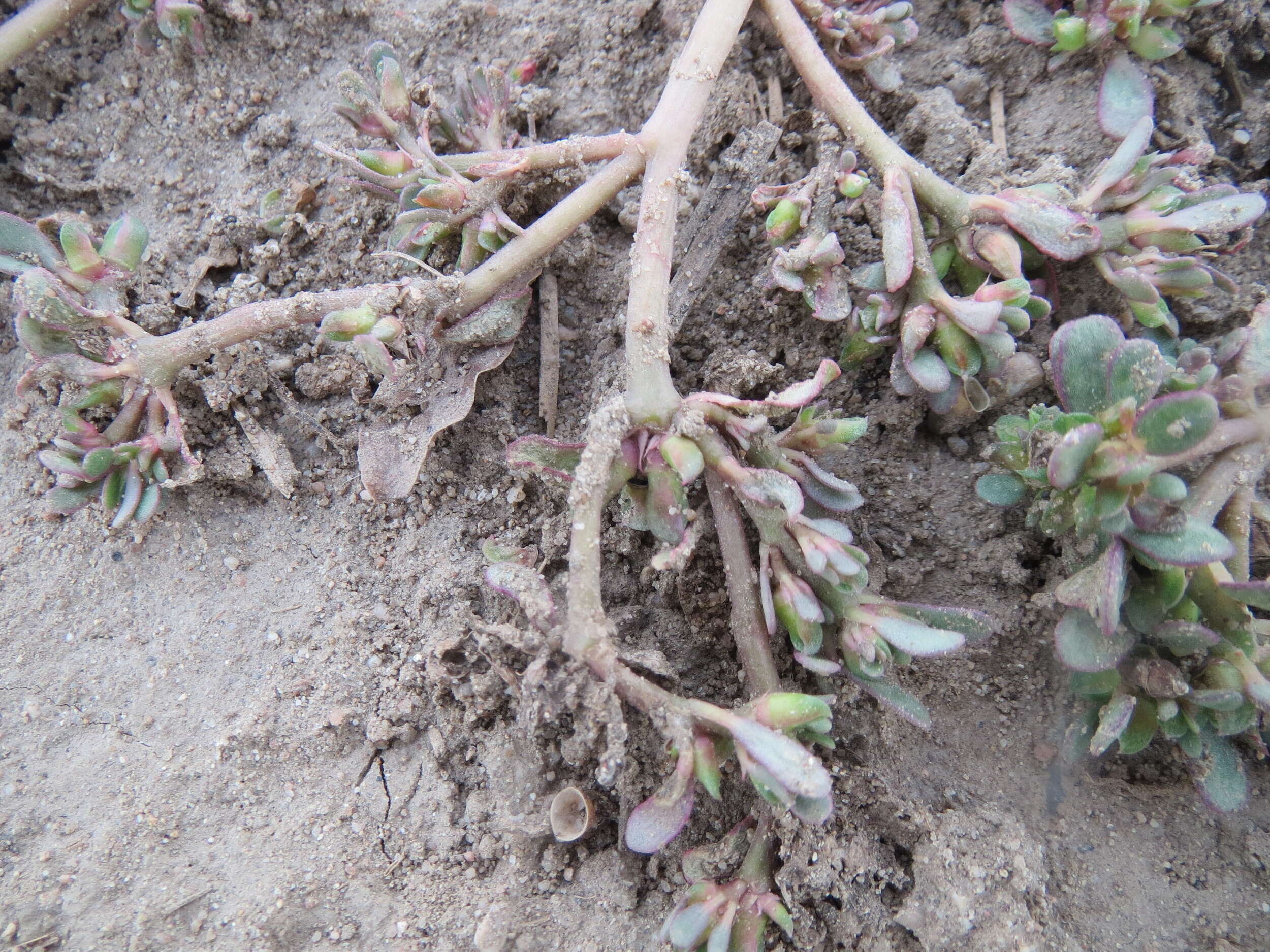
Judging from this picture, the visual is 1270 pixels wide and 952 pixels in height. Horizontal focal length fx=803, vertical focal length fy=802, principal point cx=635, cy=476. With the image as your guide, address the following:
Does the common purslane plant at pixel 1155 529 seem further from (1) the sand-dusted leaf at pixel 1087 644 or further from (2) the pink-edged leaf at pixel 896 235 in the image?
(2) the pink-edged leaf at pixel 896 235

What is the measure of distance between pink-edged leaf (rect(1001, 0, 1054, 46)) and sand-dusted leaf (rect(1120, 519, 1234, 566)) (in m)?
1.51

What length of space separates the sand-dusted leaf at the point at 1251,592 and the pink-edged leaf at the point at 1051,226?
791 millimetres

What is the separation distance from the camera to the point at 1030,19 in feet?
7.39

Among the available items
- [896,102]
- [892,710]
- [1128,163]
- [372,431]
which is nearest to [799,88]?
[896,102]

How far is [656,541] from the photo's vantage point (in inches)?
78.1

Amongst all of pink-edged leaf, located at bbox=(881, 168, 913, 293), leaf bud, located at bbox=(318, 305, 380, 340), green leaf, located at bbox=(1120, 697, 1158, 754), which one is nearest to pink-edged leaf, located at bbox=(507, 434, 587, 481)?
leaf bud, located at bbox=(318, 305, 380, 340)

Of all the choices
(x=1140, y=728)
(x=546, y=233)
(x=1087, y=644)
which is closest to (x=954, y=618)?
(x=1087, y=644)

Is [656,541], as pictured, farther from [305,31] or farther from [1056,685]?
[305,31]

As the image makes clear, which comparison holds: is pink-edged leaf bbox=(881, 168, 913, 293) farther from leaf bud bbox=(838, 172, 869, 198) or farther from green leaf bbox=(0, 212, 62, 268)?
green leaf bbox=(0, 212, 62, 268)

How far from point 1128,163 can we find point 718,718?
1589 mm

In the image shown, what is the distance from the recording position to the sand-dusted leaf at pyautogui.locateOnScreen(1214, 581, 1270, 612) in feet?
4.99

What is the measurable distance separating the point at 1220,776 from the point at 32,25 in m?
3.61

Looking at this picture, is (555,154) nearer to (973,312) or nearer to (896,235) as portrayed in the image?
(896,235)

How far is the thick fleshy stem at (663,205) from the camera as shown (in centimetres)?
180
